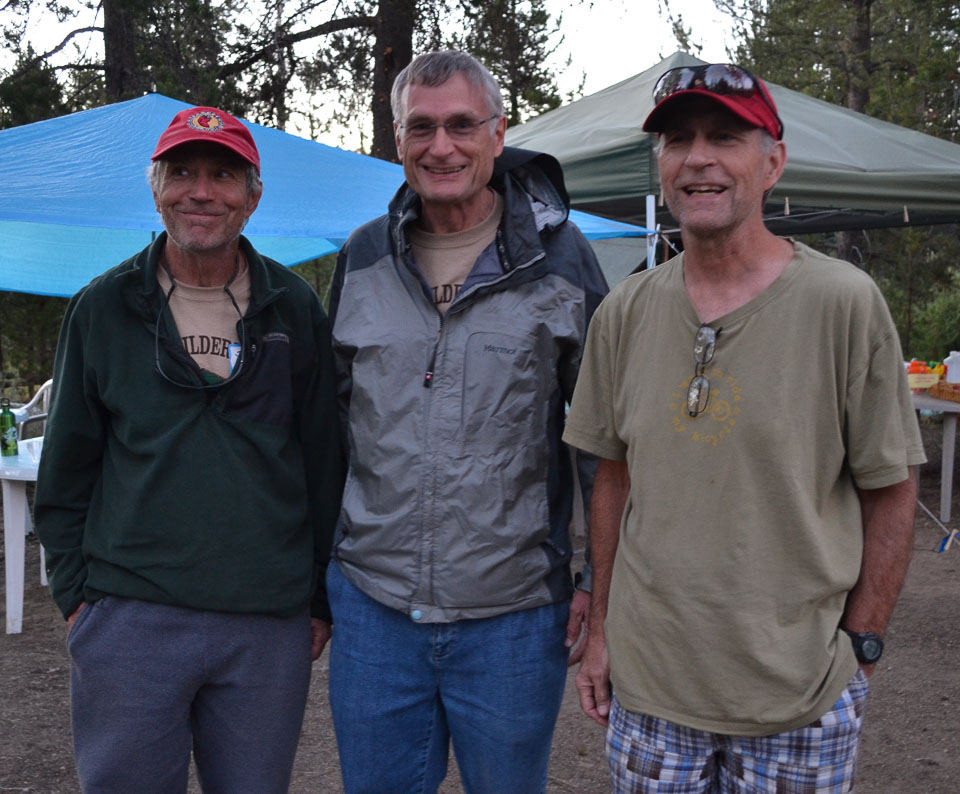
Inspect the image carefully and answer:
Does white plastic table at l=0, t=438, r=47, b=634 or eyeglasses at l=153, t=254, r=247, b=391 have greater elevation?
eyeglasses at l=153, t=254, r=247, b=391

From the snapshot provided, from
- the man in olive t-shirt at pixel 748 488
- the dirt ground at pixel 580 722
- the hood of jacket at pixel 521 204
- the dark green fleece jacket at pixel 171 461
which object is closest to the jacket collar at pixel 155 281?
the dark green fleece jacket at pixel 171 461

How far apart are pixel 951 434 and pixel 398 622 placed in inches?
229

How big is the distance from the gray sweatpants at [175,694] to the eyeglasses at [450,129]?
102 cm

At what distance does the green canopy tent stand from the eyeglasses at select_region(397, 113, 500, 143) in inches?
163

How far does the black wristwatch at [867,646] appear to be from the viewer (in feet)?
5.32

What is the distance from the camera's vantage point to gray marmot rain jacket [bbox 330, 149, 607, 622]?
76.7 inches

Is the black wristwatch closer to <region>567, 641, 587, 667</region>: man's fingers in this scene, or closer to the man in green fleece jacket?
<region>567, 641, 587, 667</region>: man's fingers

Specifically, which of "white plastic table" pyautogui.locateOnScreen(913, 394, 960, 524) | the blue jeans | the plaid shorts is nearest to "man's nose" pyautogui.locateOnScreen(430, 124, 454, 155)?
the blue jeans

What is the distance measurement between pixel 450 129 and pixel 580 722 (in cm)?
264

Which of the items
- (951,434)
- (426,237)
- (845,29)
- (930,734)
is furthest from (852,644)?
(845,29)

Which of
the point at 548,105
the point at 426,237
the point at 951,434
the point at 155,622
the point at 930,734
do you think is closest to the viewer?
the point at 155,622

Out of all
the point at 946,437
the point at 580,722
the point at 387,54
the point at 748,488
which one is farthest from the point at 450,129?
the point at 387,54

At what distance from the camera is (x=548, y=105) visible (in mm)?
15875

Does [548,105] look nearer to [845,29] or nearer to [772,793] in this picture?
[845,29]
